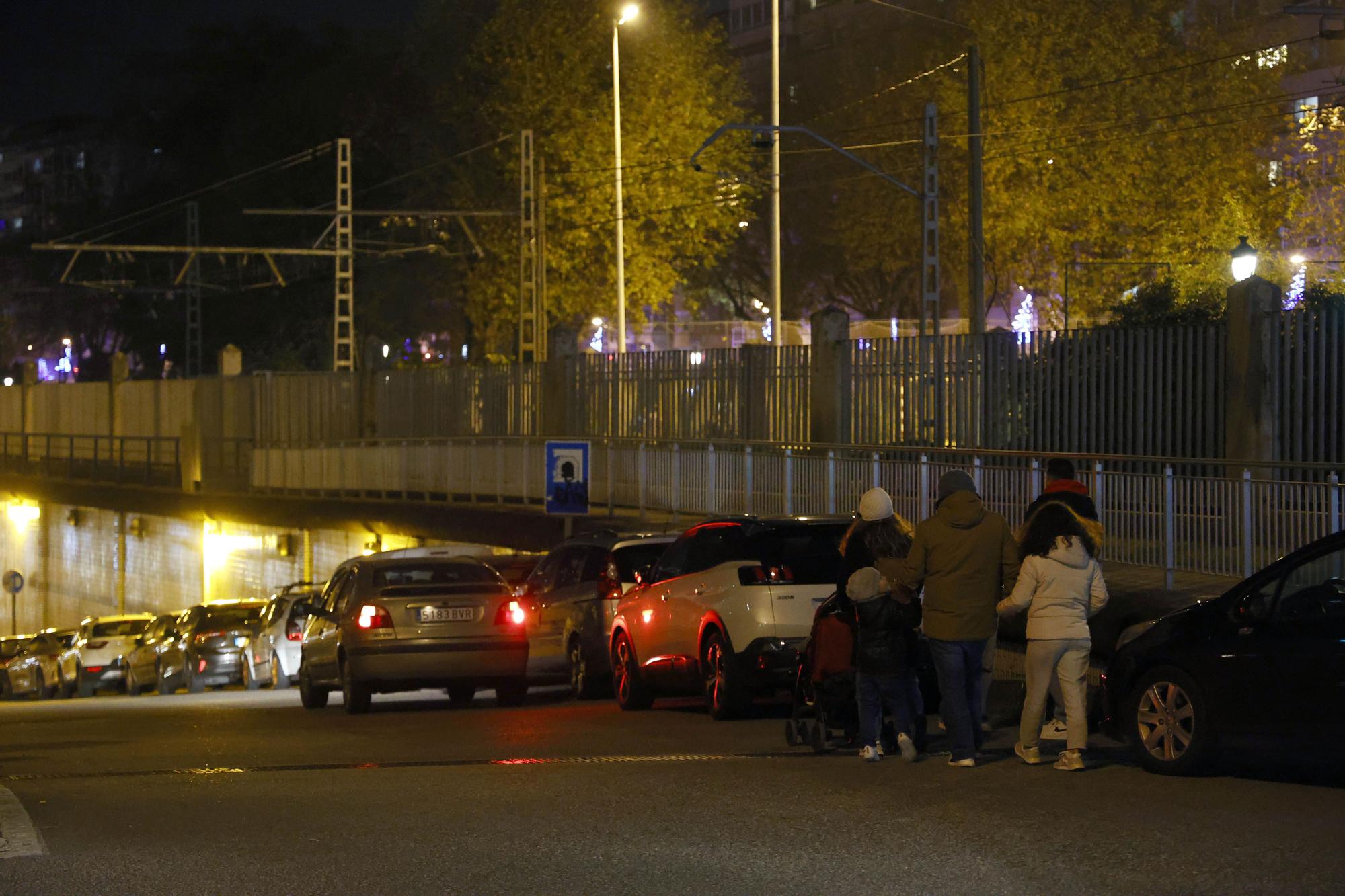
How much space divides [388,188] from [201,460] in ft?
69.8

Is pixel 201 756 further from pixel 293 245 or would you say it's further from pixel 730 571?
pixel 293 245

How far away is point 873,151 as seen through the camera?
185 ft

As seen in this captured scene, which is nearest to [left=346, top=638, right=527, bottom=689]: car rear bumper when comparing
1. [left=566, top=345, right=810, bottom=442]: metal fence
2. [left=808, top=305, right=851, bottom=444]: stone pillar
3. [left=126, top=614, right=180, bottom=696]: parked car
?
[left=808, top=305, right=851, bottom=444]: stone pillar

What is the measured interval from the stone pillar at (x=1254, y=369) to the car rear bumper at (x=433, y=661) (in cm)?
735

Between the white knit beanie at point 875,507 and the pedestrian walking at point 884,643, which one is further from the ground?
the white knit beanie at point 875,507

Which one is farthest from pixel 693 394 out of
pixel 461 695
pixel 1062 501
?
pixel 1062 501

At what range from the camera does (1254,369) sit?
17719 mm

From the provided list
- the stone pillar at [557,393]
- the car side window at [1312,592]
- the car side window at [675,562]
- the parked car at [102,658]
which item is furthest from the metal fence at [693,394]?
the car side window at [1312,592]

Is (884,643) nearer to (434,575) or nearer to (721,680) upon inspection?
Result: (721,680)

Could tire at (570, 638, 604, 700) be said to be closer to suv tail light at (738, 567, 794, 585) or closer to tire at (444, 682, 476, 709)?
tire at (444, 682, 476, 709)

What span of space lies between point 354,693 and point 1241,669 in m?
9.71

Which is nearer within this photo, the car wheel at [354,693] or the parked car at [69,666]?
the car wheel at [354,693]

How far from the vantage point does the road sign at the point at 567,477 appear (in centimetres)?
2352

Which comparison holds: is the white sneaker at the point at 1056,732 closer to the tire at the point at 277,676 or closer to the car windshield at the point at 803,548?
the car windshield at the point at 803,548
